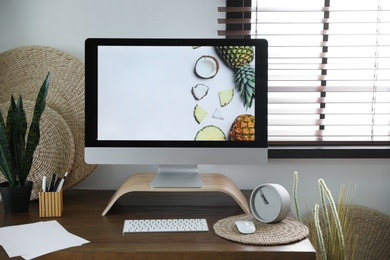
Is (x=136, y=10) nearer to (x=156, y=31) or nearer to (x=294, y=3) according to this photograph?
(x=156, y=31)

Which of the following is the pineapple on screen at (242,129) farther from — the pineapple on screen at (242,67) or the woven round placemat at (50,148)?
the woven round placemat at (50,148)

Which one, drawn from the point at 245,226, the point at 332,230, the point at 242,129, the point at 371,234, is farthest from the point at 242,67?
the point at 371,234

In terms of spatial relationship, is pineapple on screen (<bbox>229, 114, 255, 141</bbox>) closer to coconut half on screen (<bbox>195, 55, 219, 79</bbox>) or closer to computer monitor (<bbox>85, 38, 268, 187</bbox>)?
computer monitor (<bbox>85, 38, 268, 187</bbox>)

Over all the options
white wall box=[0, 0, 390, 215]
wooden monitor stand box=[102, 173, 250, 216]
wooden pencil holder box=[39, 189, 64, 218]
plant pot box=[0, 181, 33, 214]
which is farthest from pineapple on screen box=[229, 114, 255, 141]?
plant pot box=[0, 181, 33, 214]

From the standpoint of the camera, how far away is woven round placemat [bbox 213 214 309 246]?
4.30ft

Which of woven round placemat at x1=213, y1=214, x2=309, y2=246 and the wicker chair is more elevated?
woven round placemat at x1=213, y1=214, x2=309, y2=246

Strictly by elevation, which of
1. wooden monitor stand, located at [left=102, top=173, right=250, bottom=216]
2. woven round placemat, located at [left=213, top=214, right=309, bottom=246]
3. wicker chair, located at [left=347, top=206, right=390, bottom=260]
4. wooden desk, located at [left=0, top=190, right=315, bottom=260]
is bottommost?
wicker chair, located at [left=347, top=206, right=390, bottom=260]

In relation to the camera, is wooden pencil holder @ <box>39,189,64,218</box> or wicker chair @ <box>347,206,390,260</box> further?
wicker chair @ <box>347,206,390,260</box>

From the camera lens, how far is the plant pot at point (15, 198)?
155cm

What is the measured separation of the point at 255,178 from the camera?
2.00 metres

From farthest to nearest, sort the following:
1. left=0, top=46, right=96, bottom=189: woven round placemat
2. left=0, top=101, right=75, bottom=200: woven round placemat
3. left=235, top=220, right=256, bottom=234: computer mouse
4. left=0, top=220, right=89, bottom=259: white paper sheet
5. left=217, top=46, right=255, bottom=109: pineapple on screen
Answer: left=0, top=46, right=96, bottom=189: woven round placemat → left=0, top=101, right=75, bottom=200: woven round placemat → left=217, top=46, right=255, bottom=109: pineapple on screen → left=235, top=220, right=256, bottom=234: computer mouse → left=0, top=220, right=89, bottom=259: white paper sheet

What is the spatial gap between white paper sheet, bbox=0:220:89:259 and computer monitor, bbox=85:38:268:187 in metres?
0.30

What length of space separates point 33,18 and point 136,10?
42cm

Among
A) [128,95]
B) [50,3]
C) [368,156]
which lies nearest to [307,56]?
[368,156]
